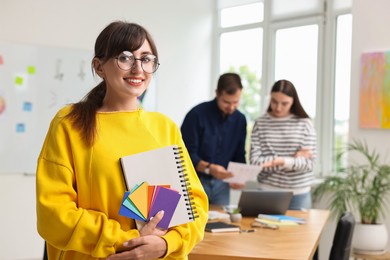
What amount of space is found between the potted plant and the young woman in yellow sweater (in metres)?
2.62

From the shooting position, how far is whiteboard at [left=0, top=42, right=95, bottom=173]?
168 inches

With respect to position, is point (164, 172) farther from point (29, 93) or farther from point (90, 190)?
point (29, 93)

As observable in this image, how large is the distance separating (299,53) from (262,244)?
332 cm

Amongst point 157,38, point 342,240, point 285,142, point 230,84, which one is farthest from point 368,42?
point 342,240

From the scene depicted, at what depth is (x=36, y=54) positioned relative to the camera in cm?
441

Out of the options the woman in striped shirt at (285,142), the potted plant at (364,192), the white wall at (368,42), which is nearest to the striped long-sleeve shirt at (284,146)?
the woman in striped shirt at (285,142)

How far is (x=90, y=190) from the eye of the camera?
1.35m

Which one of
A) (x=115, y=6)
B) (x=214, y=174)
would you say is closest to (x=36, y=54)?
(x=115, y=6)

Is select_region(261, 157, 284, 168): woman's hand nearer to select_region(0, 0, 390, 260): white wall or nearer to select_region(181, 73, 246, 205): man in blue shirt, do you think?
select_region(181, 73, 246, 205): man in blue shirt

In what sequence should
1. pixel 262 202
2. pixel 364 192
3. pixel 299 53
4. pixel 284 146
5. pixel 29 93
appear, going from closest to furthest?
1. pixel 262 202
2. pixel 284 146
3. pixel 364 192
4. pixel 29 93
5. pixel 299 53

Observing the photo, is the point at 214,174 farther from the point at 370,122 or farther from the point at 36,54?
the point at 36,54

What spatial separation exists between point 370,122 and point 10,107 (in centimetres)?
291

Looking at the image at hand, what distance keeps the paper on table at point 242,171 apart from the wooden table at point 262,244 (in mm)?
434

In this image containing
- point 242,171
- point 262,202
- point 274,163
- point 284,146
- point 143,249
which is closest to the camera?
point 143,249
